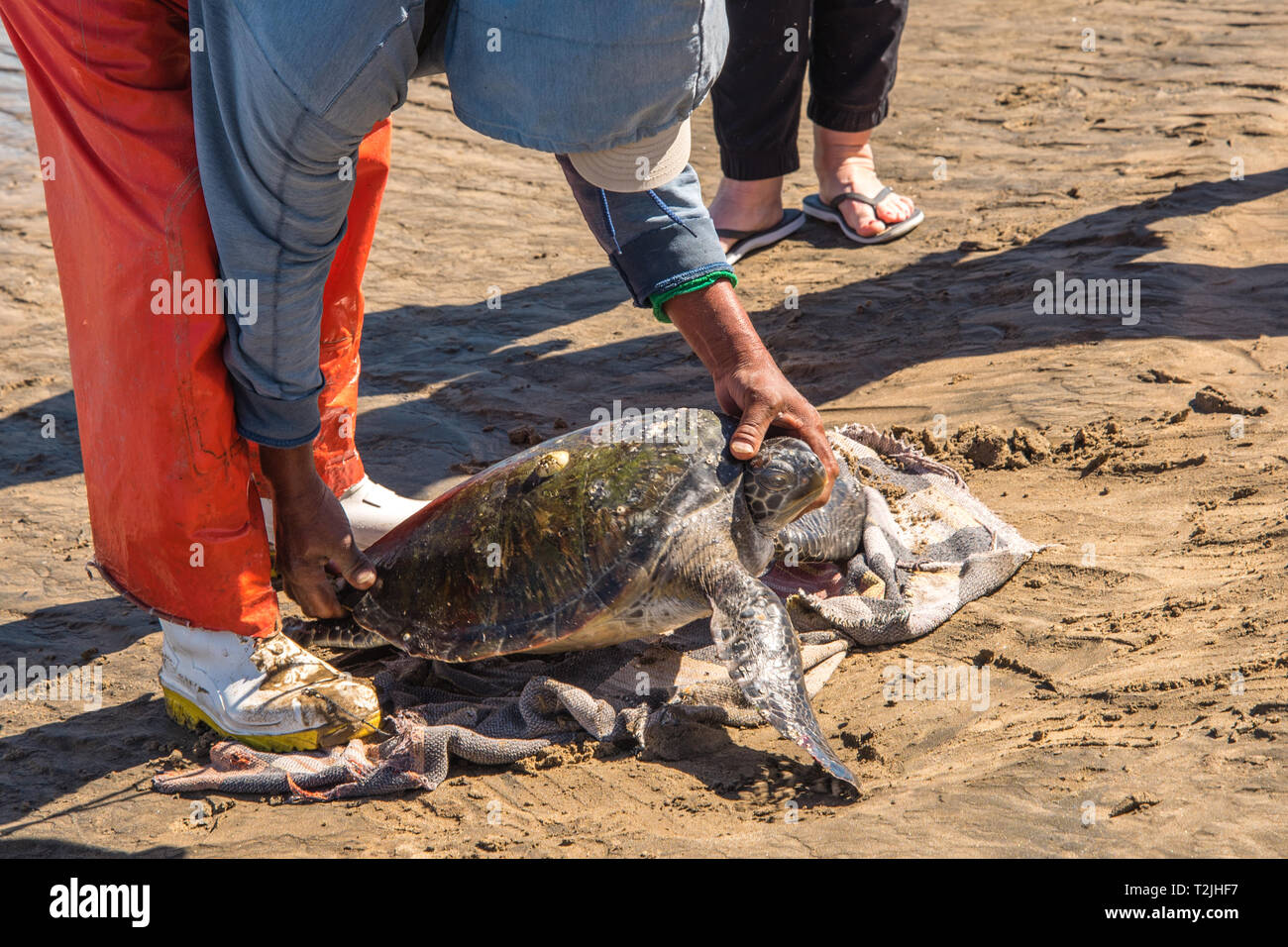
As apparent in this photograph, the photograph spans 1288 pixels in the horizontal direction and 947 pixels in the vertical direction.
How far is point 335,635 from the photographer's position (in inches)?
91.6

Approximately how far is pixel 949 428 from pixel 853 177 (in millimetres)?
1844

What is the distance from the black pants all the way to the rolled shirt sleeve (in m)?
2.39

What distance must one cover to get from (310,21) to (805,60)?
3264 mm

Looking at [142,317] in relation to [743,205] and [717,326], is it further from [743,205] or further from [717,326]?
[743,205]

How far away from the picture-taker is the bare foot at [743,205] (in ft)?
14.5

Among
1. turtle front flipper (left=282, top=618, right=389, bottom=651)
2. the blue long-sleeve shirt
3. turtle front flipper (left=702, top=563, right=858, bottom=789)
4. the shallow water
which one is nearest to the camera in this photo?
the blue long-sleeve shirt

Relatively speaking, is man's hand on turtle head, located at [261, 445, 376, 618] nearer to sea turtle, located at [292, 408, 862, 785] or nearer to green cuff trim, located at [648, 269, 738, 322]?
sea turtle, located at [292, 408, 862, 785]

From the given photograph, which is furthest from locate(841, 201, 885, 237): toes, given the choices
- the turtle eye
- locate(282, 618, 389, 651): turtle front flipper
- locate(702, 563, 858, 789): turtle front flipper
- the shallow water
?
the shallow water

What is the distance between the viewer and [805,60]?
13.9 ft

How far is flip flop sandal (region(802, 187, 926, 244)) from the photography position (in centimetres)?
438

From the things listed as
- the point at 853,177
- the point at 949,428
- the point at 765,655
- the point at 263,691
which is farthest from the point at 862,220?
the point at 263,691

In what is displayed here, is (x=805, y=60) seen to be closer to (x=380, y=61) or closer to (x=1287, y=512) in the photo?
(x=1287, y=512)

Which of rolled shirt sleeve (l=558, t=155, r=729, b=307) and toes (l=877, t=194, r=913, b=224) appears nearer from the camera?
rolled shirt sleeve (l=558, t=155, r=729, b=307)

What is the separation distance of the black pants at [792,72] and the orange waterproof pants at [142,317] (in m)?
2.76
